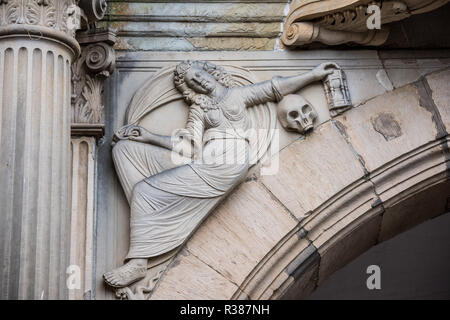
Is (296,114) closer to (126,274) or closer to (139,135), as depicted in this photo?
(139,135)

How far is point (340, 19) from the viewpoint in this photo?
5.05 m

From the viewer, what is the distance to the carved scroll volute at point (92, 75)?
490cm

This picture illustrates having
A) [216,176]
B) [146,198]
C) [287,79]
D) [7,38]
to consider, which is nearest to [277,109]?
[287,79]

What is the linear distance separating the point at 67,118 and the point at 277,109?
3.73 ft

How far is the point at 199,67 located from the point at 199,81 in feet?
0.28

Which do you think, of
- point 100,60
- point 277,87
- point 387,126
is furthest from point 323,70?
point 100,60

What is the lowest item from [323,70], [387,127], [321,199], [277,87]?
[321,199]

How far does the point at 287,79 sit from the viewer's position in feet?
16.7

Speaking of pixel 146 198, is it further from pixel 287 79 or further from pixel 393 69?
pixel 393 69

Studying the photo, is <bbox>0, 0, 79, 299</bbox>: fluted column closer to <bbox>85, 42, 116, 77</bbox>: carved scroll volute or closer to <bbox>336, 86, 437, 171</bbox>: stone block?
<bbox>85, 42, 116, 77</bbox>: carved scroll volute

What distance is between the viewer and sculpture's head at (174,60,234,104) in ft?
16.5

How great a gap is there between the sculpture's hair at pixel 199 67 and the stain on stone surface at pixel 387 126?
2.48 feet

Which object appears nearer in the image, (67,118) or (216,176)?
(67,118)

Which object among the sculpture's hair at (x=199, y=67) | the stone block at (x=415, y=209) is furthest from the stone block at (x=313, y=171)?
the sculpture's hair at (x=199, y=67)
